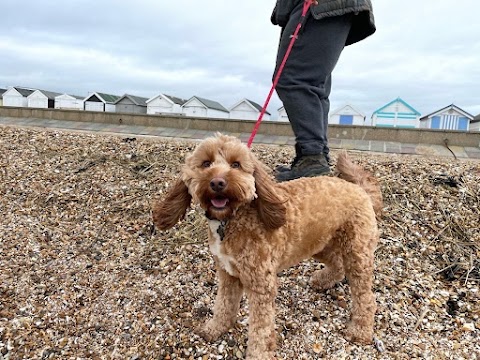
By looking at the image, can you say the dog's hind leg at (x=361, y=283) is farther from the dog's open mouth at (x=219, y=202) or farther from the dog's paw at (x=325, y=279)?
the dog's open mouth at (x=219, y=202)

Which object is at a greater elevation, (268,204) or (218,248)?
(268,204)

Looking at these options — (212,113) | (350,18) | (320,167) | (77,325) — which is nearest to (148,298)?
(77,325)

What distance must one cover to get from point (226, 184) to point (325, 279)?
5.23 feet

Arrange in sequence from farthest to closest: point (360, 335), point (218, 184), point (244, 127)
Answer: point (244, 127) → point (360, 335) → point (218, 184)

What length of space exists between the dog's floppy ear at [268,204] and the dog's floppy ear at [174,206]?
0.49 meters

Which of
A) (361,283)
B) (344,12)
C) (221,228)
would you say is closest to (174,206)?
(221,228)

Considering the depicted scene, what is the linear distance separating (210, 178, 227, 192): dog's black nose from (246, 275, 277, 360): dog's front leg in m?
0.68

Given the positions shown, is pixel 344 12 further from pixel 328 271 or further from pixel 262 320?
pixel 262 320

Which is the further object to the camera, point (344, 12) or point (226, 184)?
point (344, 12)

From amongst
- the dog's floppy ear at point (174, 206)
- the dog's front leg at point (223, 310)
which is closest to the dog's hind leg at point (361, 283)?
the dog's front leg at point (223, 310)

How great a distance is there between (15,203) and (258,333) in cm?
364

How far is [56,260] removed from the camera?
3.76m

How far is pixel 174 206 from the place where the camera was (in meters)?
2.63

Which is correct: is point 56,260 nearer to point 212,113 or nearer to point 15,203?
point 15,203
